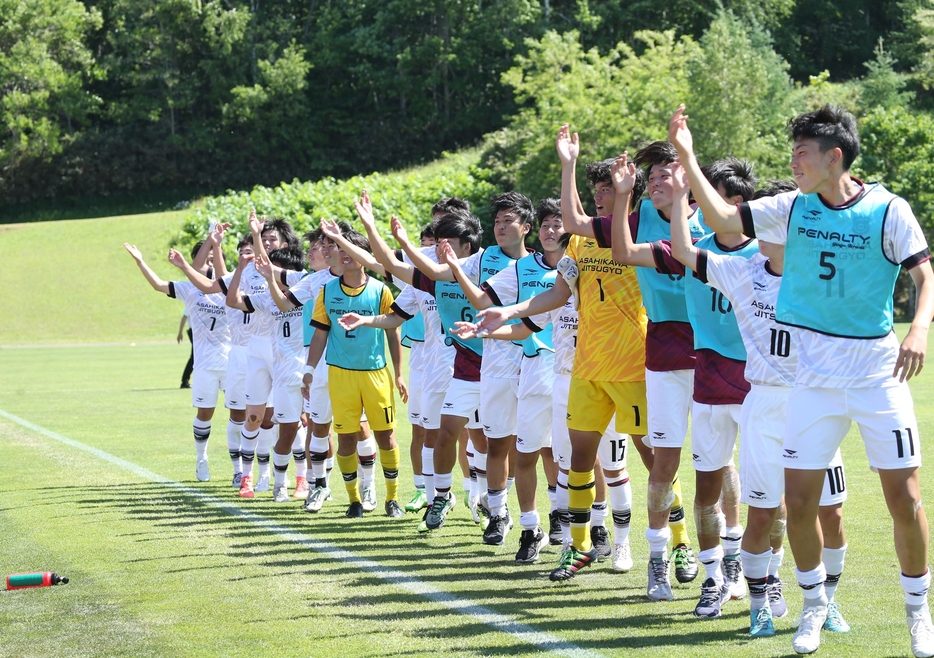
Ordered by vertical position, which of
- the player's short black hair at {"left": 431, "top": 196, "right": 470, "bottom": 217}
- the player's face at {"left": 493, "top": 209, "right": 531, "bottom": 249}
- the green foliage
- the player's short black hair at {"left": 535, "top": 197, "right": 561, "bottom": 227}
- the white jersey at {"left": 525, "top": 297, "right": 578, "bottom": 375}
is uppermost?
the green foliage

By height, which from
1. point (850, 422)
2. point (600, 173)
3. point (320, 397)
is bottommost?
point (320, 397)

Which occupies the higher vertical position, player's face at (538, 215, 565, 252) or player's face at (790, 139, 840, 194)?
player's face at (790, 139, 840, 194)

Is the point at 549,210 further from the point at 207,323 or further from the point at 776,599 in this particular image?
the point at 207,323

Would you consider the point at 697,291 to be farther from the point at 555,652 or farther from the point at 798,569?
the point at 555,652

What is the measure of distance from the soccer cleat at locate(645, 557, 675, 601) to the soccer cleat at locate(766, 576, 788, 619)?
2.17 ft

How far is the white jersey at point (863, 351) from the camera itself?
17.2ft

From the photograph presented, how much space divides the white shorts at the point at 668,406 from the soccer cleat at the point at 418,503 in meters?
3.64

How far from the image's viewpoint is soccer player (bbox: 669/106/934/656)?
17.3ft

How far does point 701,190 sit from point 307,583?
143 inches

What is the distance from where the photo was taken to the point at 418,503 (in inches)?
400

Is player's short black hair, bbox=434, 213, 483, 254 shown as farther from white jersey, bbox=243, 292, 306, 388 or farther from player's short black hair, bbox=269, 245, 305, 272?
player's short black hair, bbox=269, 245, 305, 272

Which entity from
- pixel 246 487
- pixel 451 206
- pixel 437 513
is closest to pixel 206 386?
pixel 246 487

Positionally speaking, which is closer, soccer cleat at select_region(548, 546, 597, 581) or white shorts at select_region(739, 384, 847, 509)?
white shorts at select_region(739, 384, 847, 509)

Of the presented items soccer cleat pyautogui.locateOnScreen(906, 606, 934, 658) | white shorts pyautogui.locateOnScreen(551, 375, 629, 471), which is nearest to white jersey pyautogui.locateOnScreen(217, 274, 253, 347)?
white shorts pyautogui.locateOnScreen(551, 375, 629, 471)
